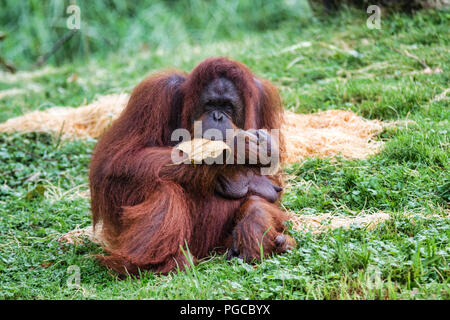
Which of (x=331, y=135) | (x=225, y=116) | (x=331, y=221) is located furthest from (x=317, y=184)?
(x=225, y=116)

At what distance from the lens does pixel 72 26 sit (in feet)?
32.0

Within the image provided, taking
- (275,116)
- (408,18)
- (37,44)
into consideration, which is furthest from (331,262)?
(37,44)

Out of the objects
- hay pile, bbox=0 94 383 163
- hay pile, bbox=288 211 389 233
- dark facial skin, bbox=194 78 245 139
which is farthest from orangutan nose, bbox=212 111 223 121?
hay pile, bbox=0 94 383 163

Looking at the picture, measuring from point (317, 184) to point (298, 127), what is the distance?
3.89 ft

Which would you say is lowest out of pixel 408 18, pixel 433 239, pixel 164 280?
pixel 164 280

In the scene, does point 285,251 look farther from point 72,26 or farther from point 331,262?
point 72,26

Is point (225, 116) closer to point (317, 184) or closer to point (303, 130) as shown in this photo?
point (317, 184)

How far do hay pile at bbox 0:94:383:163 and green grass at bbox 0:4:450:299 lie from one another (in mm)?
175

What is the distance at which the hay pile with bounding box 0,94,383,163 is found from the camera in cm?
485

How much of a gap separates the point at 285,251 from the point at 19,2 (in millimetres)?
9097

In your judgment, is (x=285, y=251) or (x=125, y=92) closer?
(x=285, y=251)

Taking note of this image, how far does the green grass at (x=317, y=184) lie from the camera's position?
279 cm

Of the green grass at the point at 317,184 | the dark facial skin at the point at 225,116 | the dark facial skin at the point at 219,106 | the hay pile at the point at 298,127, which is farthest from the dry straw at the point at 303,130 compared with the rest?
the dark facial skin at the point at 219,106

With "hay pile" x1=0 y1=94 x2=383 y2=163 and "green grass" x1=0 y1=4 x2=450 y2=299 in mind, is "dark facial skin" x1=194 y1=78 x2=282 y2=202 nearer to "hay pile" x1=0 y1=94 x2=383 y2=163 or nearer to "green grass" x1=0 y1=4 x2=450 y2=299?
"green grass" x1=0 y1=4 x2=450 y2=299
